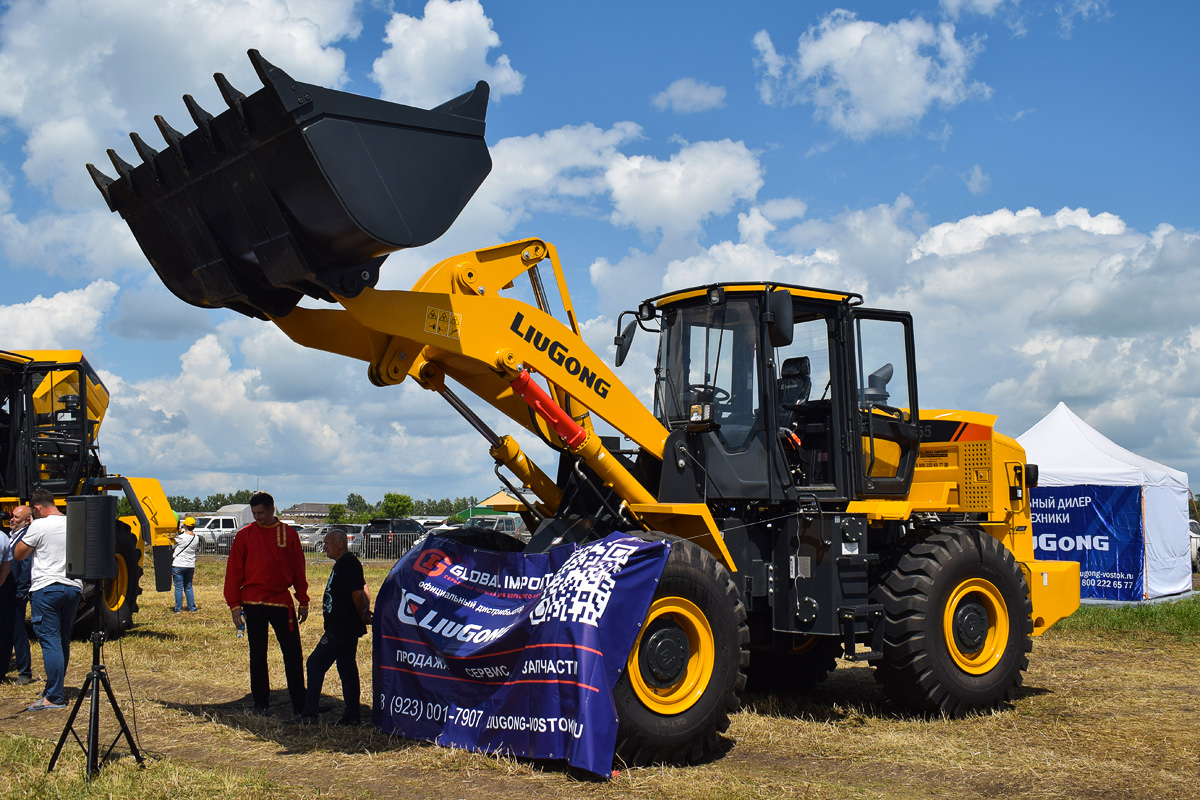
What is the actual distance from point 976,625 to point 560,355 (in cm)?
436

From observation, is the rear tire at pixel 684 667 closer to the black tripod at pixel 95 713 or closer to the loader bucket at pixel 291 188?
the loader bucket at pixel 291 188

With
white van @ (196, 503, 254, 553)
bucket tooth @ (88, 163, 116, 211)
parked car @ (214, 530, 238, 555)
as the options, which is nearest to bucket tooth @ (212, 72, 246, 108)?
bucket tooth @ (88, 163, 116, 211)

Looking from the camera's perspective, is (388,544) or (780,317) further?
(388,544)

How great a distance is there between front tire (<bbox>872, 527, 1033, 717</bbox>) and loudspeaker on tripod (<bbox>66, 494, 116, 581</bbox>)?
5757 mm

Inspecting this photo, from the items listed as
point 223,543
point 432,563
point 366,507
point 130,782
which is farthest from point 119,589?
point 366,507

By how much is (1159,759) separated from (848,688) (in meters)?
3.34

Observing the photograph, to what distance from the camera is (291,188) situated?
580 cm

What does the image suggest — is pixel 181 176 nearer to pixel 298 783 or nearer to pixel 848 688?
pixel 298 783

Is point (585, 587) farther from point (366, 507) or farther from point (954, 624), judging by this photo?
point (366, 507)

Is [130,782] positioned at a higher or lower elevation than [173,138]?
lower

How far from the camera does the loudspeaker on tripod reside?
632 cm

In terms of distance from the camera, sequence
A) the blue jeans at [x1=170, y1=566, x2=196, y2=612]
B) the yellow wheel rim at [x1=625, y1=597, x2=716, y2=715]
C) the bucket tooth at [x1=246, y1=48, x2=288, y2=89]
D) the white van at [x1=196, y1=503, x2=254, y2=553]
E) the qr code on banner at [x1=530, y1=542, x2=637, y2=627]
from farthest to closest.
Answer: the white van at [x1=196, y1=503, x2=254, y2=553]
the blue jeans at [x1=170, y1=566, x2=196, y2=612]
the yellow wheel rim at [x1=625, y1=597, x2=716, y2=715]
the qr code on banner at [x1=530, y1=542, x2=637, y2=627]
the bucket tooth at [x1=246, y1=48, x2=288, y2=89]

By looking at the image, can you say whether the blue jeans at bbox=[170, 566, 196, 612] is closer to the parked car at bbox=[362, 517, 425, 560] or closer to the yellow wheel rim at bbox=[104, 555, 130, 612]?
the yellow wheel rim at bbox=[104, 555, 130, 612]

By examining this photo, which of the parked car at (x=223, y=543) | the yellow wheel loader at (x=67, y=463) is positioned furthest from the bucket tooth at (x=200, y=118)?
the parked car at (x=223, y=543)
